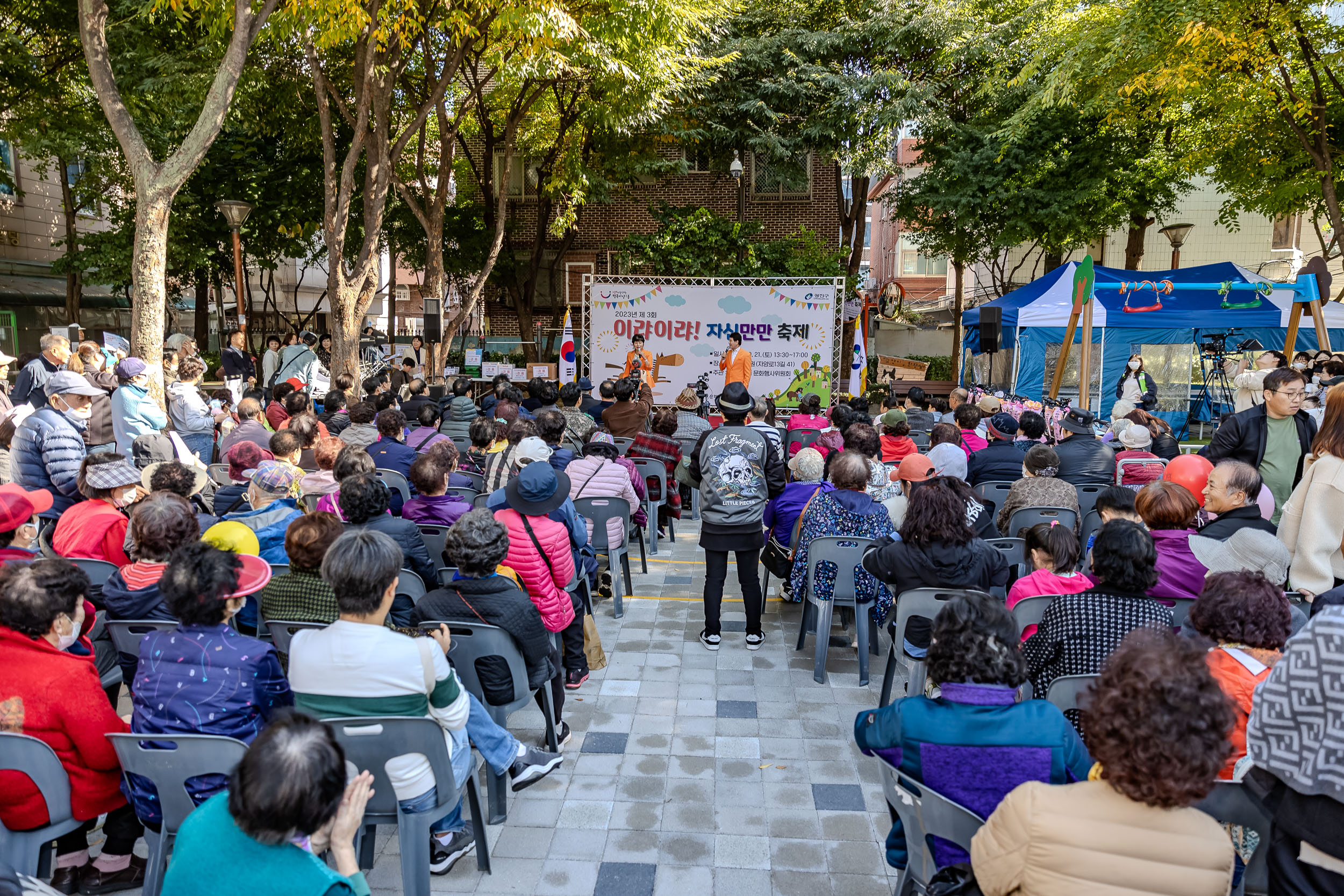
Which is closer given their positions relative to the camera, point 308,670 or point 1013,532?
point 308,670

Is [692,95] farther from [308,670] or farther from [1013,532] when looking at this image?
[308,670]

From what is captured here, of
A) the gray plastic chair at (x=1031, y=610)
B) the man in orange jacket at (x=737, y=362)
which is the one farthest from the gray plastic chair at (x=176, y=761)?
the man in orange jacket at (x=737, y=362)

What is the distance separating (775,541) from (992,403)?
3.26 meters

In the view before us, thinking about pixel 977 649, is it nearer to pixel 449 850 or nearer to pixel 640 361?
pixel 449 850

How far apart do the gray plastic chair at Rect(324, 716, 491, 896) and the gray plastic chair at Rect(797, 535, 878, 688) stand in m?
2.52

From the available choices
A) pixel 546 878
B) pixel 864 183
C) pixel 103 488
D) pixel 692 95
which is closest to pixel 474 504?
pixel 103 488

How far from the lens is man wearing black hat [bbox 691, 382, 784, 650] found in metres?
5.03

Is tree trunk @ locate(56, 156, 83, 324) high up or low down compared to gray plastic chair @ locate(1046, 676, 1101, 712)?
up

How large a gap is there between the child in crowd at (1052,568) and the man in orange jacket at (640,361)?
424 inches

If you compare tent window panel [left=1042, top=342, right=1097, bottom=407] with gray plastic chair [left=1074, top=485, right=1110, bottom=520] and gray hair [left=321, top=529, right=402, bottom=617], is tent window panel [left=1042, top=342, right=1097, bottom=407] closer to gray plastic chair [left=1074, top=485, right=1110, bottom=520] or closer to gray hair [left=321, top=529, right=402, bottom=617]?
gray plastic chair [left=1074, top=485, right=1110, bottom=520]

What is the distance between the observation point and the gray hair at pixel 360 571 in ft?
8.38

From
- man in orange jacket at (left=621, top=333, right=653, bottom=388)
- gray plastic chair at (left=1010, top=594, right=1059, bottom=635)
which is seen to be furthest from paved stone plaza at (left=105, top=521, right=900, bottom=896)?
man in orange jacket at (left=621, top=333, right=653, bottom=388)

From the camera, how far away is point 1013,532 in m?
5.05

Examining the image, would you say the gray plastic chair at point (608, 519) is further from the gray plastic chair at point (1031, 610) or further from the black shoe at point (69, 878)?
the black shoe at point (69, 878)
